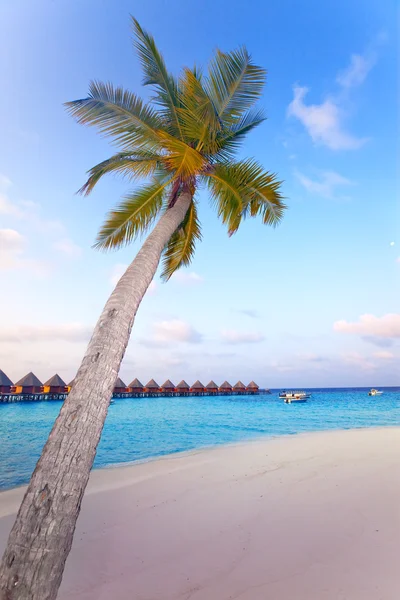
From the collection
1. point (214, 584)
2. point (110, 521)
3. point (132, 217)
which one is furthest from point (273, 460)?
point (132, 217)

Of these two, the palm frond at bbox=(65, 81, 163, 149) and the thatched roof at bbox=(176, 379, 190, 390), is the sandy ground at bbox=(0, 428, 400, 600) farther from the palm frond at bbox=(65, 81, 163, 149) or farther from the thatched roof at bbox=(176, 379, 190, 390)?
the thatched roof at bbox=(176, 379, 190, 390)

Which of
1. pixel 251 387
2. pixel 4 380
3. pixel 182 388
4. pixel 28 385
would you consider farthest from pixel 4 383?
pixel 251 387

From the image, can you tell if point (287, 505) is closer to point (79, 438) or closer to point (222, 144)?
point (79, 438)

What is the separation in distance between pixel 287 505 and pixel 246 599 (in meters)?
3.28

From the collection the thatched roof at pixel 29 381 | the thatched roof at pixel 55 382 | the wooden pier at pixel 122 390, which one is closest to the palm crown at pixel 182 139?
the wooden pier at pixel 122 390

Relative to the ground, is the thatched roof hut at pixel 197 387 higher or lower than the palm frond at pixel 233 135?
lower

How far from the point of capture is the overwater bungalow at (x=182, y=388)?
7082cm

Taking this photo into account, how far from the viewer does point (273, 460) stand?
10750 millimetres

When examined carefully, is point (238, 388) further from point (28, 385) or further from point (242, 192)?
point (242, 192)

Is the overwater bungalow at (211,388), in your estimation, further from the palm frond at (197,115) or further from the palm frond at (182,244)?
the palm frond at (197,115)

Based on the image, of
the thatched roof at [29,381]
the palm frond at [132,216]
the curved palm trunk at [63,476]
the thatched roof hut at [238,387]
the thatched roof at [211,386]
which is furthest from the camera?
the thatched roof hut at [238,387]

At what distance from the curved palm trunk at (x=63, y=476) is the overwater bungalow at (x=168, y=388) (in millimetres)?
67970

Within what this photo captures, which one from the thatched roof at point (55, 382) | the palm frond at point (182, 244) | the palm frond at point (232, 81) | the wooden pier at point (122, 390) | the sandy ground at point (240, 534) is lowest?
the sandy ground at point (240, 534)

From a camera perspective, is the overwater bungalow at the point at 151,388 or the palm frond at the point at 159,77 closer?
the palm frond at the point at 159,77
